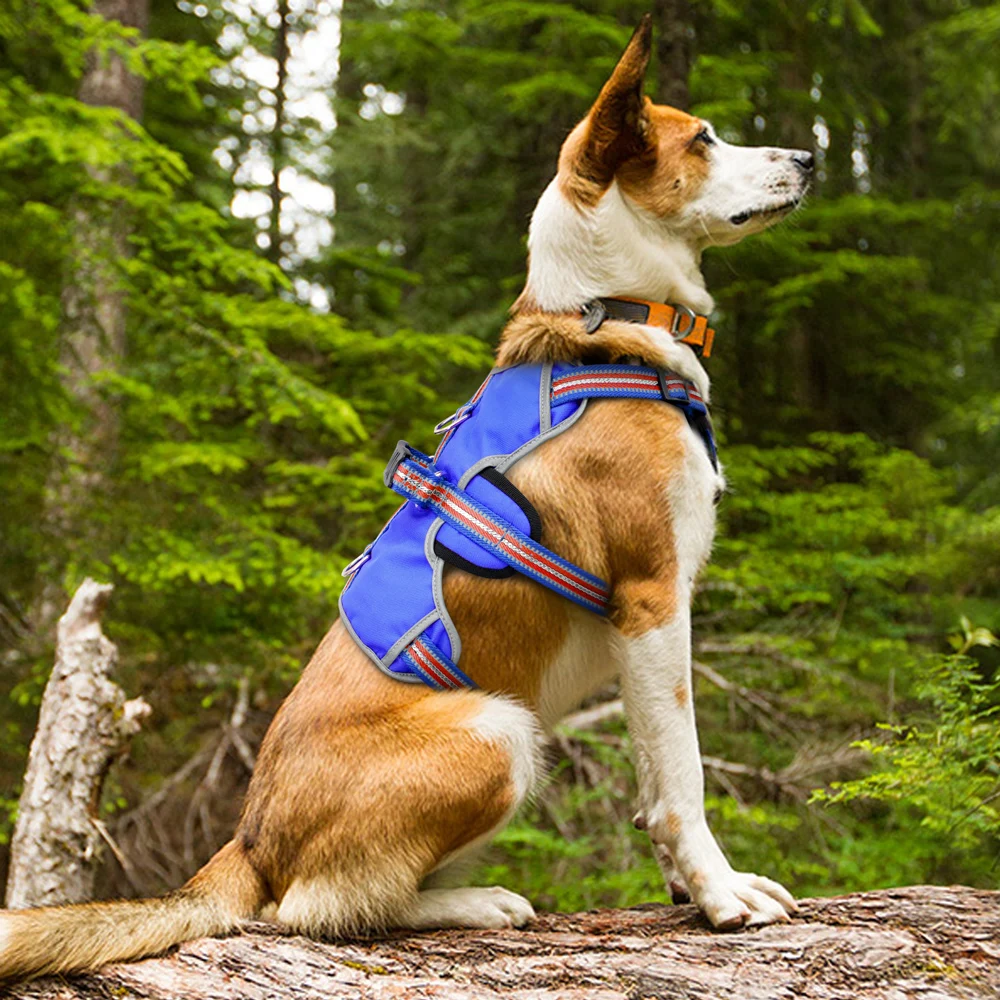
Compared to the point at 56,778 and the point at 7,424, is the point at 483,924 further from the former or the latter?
Result: the point at 7,424

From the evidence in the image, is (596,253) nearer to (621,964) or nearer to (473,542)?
(473,542)

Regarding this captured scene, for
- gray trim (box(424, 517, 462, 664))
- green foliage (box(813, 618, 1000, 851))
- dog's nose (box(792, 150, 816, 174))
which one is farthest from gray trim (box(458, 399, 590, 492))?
green foliage (box(813, 618, 1000, 851))

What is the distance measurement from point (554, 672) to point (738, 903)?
741 millimetres

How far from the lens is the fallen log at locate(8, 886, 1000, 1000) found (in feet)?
6.95

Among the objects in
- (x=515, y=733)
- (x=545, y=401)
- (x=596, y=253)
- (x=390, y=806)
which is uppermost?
(x=596, y=253)

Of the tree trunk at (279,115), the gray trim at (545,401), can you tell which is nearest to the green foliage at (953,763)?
the gray trim at (545,401)

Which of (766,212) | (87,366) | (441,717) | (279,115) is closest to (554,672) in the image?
(441,717)

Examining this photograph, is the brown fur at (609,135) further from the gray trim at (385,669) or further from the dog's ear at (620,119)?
the gray trim at (385,669)

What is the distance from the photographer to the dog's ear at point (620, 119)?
8.77ft

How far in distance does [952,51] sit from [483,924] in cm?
1059

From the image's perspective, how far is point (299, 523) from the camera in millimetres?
6328

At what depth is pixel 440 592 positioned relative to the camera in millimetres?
2549

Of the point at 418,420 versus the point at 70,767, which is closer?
the point at 70,767

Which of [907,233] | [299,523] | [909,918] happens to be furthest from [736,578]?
[907,233]
